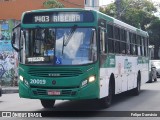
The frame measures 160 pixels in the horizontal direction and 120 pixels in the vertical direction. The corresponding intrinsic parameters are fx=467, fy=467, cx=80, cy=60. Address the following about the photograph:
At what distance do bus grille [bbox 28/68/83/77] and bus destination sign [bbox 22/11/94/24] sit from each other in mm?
1472

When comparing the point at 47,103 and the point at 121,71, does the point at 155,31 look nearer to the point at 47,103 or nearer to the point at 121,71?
the point at 121,71

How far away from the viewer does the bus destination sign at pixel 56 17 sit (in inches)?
539

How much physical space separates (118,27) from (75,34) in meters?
4.02

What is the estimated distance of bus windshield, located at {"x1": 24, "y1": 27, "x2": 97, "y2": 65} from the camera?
13305 millimetres

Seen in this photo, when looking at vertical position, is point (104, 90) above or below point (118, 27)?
below

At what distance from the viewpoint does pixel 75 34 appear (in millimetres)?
13500

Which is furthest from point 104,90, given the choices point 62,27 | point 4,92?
point 4,92

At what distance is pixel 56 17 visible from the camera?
13.8 metres

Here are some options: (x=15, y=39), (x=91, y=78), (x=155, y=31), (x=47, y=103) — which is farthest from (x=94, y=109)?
(x=155, y=31)

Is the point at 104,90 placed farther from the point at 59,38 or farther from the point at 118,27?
the point at 118,27

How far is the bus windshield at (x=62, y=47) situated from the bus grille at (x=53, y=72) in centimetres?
20

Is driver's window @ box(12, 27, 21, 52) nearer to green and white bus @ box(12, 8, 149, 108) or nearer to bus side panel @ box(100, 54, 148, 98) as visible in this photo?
green and white bus @ box(12, 8, 149, 108)

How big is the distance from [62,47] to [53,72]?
0.76m

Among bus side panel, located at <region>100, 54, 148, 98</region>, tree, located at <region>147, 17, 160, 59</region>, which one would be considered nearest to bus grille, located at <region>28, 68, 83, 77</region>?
bus side panel, located at <region>100, 54, 148, 98</region>
